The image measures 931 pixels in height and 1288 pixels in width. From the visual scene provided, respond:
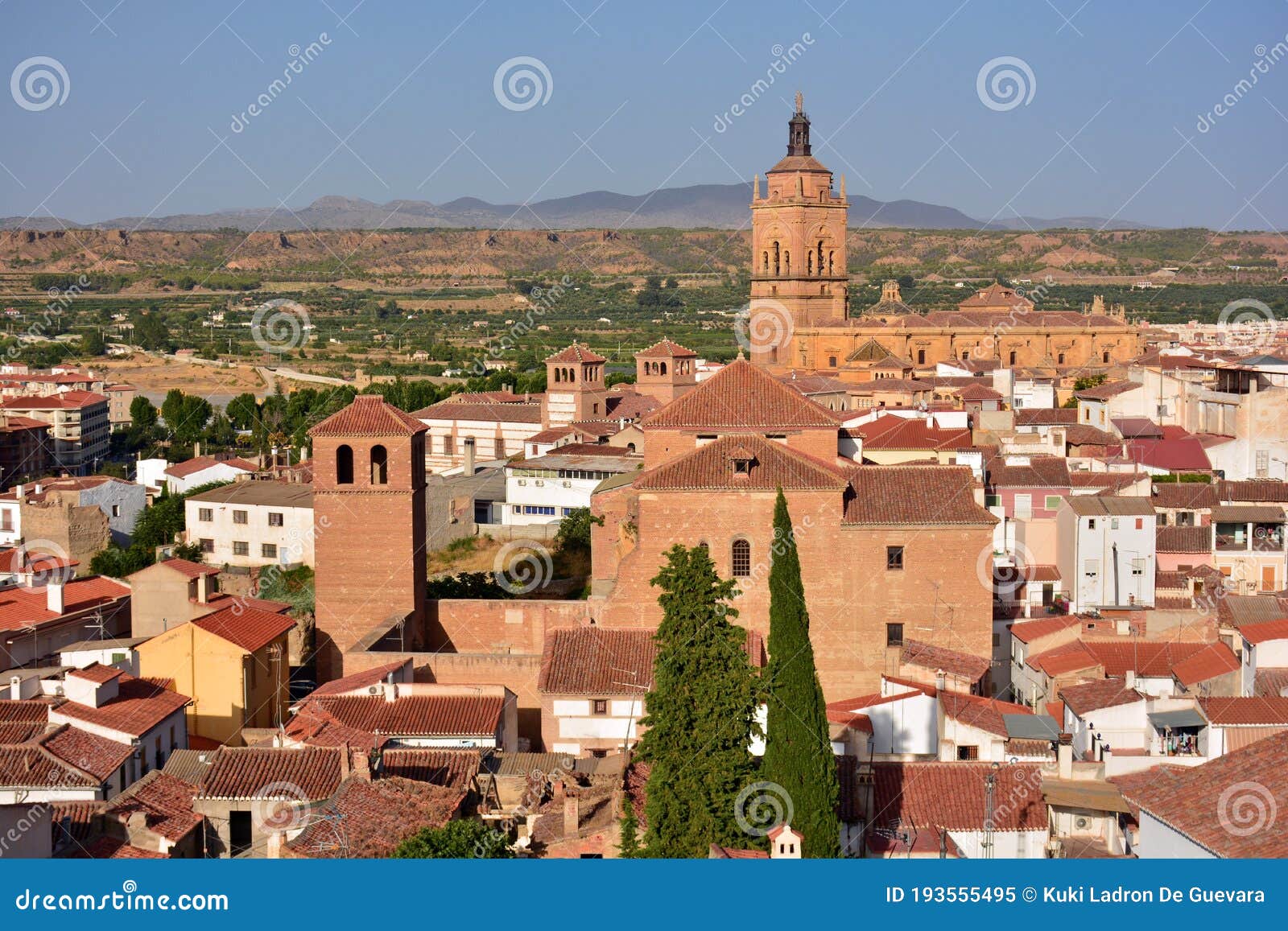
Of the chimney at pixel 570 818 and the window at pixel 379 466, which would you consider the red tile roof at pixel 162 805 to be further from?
the window at pixel 379 466

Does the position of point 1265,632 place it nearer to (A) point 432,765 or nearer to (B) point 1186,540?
(B) point 1186,540

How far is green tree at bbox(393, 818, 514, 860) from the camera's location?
9.95 meters

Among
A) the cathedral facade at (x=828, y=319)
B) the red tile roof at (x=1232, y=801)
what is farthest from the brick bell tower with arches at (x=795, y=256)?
the red tile roof at (x=1232, y=801)

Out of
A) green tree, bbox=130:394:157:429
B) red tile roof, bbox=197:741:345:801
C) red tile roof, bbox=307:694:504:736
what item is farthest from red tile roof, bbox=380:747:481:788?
green tree, bbox=130:394:157:429

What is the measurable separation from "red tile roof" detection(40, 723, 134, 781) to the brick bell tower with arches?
43102 mm

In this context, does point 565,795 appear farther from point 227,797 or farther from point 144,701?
point 144,701

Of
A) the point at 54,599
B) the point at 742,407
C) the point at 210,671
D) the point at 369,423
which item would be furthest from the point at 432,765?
the point at 54,599

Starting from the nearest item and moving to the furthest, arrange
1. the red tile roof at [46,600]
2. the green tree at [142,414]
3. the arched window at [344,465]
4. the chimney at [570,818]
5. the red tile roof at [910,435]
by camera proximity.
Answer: the chimney at [570,818]
the arched window at [344,465]
the red tile roof at [46,600]
the red tile roof at [910,435]
the green tree at [142,414]

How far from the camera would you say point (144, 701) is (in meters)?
16.4

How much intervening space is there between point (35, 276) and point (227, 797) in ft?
407

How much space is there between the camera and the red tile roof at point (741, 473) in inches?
746

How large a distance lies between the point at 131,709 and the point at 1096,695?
10092 mm

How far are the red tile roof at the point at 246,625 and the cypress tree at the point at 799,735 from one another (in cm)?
793

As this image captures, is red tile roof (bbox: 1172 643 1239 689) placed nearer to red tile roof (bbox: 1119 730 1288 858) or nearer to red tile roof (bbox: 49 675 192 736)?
red tile roof (bbox: 1119 730 1288 858)
